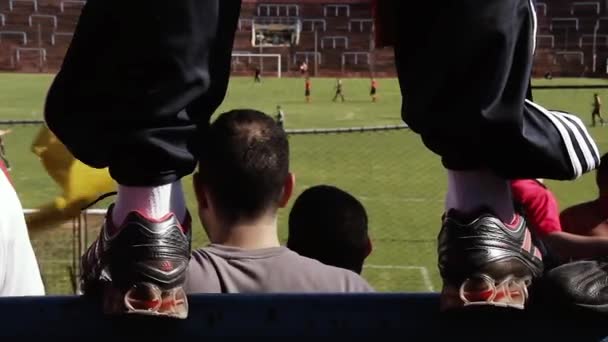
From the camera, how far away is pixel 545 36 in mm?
46375

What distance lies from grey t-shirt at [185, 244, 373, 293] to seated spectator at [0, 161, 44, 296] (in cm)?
52

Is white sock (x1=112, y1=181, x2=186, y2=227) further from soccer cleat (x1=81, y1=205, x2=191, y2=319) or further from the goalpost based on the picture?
the goalpost

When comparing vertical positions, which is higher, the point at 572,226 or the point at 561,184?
the point at 572,226

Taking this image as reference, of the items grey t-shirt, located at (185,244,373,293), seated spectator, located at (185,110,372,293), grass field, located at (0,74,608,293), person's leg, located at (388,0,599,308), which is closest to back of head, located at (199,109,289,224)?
seated spectator, located at (185,110,372,293)

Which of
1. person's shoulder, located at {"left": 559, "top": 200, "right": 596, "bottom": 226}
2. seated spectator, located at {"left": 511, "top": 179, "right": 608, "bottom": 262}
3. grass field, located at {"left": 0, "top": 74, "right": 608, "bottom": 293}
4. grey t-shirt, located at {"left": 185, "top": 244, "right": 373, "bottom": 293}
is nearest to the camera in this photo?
grey t-shirt, located at {"left": 185, "top": 244, "right": 373, "bottom": 293}

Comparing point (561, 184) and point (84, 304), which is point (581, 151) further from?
point (561, 184)

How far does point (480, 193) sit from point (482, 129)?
132mm

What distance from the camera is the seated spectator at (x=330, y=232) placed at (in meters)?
3.16

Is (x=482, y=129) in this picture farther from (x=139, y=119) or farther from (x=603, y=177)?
(x=603, y=177)

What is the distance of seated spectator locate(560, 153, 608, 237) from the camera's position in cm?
Result: 434

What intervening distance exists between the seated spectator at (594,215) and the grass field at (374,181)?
9.07ft

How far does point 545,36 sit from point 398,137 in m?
29.2

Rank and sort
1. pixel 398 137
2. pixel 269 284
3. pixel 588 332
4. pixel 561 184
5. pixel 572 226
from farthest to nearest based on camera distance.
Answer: pixel 398 137, pixel 561 184, pixel 572 226, pixel 269 284, pixel 588 332

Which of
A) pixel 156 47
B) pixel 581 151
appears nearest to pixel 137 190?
pixel 156 47
